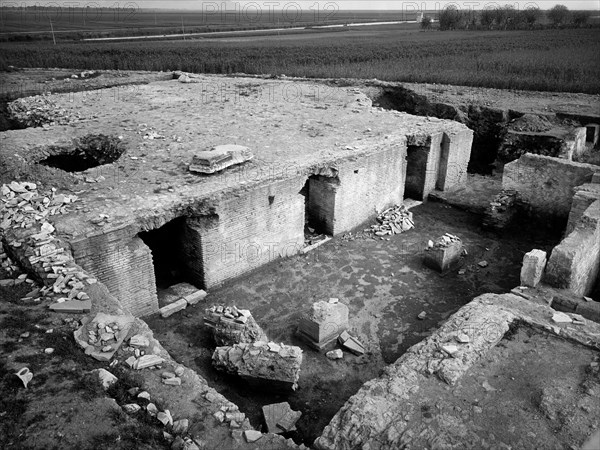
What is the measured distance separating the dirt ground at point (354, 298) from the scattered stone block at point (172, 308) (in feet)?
0.34

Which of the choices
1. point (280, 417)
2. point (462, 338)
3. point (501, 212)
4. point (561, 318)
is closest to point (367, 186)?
point (501, 212)

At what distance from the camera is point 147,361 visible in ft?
16.1

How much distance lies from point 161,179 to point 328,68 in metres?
21.1

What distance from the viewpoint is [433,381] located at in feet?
16.1

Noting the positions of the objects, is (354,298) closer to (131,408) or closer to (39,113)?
(131,408)

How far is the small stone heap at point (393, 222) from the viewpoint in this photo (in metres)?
10.4

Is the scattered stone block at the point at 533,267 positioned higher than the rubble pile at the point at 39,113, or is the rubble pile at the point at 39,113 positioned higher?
the rubble pile at the point at 39,113

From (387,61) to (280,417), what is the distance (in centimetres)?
2847

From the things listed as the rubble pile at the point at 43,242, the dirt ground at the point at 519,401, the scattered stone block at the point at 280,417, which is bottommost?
the scattered stone block at the point at 280,417

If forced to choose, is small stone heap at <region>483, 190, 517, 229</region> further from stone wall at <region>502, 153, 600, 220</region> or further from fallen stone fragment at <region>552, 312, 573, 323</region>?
fallen stone fragment at <region>552, 312, 573, 323</region>

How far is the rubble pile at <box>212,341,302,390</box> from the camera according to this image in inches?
230

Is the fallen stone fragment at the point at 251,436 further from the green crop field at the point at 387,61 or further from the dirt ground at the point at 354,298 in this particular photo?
the green crop field at the point at 387,61

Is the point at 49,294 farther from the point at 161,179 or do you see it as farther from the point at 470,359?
the point at 470,359

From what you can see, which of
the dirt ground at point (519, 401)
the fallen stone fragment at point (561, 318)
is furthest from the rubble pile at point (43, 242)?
the fallen stone fragment at point (561, 318)
